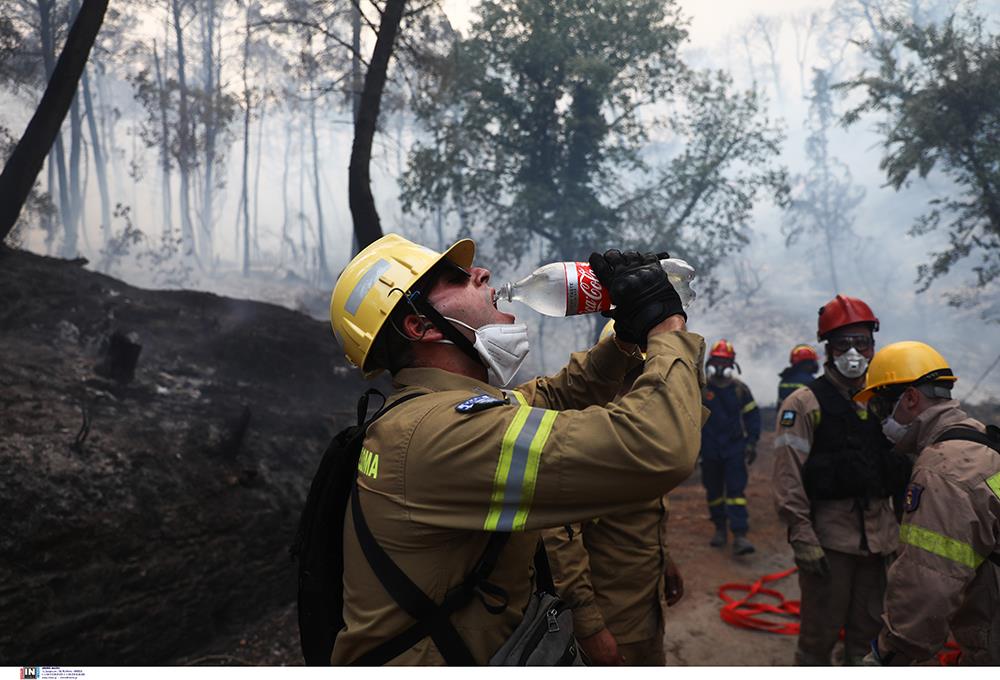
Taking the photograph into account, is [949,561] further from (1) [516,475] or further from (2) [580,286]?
(1) [516,475]

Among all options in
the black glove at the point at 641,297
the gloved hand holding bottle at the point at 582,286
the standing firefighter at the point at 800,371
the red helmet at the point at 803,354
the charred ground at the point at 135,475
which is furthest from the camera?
the red helmet at the point at 803,354

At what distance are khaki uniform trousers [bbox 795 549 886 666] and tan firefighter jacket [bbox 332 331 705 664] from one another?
295 centimetres

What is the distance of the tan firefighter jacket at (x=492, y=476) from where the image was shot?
1.30 m

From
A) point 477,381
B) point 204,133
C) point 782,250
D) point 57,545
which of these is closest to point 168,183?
point 204,133

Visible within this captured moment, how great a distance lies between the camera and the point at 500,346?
5.90 feet

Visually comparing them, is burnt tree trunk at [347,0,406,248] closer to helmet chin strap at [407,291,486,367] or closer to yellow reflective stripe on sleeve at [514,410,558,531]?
helmet chin strap at [407,291,486,367]

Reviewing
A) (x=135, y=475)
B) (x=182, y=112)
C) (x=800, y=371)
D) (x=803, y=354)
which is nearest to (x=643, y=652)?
(x=135, y=475)

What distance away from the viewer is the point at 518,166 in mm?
17000

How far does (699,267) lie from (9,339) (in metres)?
16.6

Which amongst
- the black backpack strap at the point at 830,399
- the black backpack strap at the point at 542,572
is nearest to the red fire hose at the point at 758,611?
the black backpack strap at the point at 830,399

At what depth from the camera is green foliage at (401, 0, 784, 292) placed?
1627cm

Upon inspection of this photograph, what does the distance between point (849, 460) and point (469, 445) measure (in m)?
3.27

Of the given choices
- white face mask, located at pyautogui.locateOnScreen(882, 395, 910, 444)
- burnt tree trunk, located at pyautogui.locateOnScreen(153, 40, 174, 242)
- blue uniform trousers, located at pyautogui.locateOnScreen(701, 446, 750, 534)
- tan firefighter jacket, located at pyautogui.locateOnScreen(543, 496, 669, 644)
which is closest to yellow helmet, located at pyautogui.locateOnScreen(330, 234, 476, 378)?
tan firefighter jacket, located at pyautogui.locateOnScreen(543, 496, 669, 644)

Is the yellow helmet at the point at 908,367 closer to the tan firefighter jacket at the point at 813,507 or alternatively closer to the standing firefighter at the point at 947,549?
the standing firefighter at the point at 947,549
